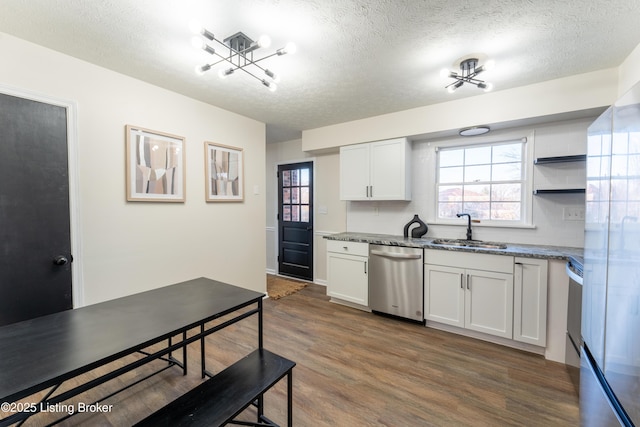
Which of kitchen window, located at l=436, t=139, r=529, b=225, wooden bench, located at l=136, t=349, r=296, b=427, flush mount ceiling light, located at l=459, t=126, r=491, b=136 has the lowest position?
wooden bench, located at l=136, t=349, r=296, b=427

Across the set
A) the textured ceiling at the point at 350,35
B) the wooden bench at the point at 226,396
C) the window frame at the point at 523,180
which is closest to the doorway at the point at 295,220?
the textured ceiling at the point at 350,35

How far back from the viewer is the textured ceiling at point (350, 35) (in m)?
1.54

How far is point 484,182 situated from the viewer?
3080 mm

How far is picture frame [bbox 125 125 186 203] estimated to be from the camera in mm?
2410

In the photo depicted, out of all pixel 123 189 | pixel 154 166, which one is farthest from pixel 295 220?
pixel 123 189

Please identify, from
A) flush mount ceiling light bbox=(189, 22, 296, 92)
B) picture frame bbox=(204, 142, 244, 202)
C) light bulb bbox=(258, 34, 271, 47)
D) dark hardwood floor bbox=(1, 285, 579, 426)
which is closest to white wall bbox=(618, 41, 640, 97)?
dark hardwood floor bbox=(1, 285, 579, 426)

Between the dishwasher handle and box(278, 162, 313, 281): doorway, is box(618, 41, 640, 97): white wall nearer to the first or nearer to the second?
the dishwasher handle

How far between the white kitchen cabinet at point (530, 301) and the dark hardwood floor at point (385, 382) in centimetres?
20

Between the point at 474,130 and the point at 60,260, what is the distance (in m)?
4.00

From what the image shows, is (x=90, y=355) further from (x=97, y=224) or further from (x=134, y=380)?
(x=97, y=224)

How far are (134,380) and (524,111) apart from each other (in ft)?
13.5

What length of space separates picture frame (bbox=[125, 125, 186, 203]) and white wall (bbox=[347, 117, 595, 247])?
9.27 feet

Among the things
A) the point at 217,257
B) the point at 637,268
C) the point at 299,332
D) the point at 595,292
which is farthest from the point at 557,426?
the point at 217,257

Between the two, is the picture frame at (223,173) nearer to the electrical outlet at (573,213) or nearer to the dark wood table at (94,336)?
the dark wood table at (94,336)
